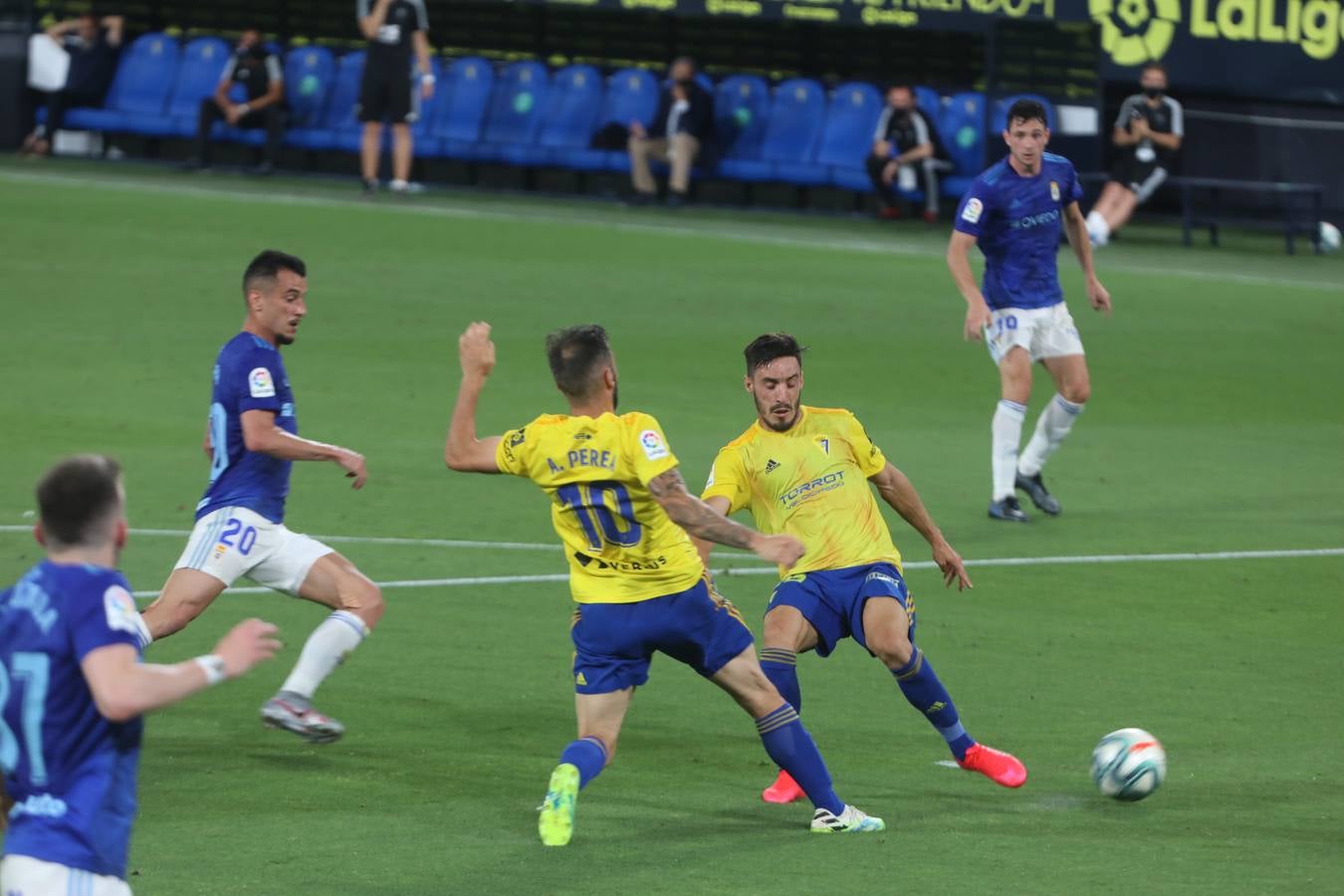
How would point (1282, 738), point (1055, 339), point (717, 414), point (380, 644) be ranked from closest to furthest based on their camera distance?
point (1282, 738)
point (380, 644)
point (1055, 339)
point (717, 414)

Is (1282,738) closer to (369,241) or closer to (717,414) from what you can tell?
(717,414)

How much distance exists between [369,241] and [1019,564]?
12.9 meters

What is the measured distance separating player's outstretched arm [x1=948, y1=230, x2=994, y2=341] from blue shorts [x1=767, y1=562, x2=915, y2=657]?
439cm

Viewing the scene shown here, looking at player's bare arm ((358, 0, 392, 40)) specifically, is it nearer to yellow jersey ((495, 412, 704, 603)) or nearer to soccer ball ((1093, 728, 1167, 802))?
yellow jersey ((495, 412, 704, 603))

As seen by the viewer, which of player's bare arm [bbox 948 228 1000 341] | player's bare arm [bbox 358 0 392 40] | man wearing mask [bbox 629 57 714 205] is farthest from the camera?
man wearing mask [bbox 629 57 714 205]

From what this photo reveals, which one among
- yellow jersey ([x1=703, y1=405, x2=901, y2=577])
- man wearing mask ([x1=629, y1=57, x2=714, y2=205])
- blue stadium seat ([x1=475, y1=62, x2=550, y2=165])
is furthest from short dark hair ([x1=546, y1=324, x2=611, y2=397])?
blue stadium seat ([x1=475, y1=62, x2=550, y2=165])

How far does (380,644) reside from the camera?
33.0ft

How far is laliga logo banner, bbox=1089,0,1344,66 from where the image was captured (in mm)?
26797

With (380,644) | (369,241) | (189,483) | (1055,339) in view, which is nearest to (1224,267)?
(369,241)

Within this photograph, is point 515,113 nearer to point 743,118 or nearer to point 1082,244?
point 743,118

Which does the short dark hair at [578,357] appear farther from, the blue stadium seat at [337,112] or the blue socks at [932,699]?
the blue stadium seat at [337,112]

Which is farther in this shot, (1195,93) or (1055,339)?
(1195,93)

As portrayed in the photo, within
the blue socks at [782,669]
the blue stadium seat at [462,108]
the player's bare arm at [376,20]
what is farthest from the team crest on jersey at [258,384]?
the blue stadium seat at [462,108]

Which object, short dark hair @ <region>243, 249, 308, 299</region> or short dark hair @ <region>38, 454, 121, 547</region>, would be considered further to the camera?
short dark hair @ <region>243, 249, 308, 299</region>
